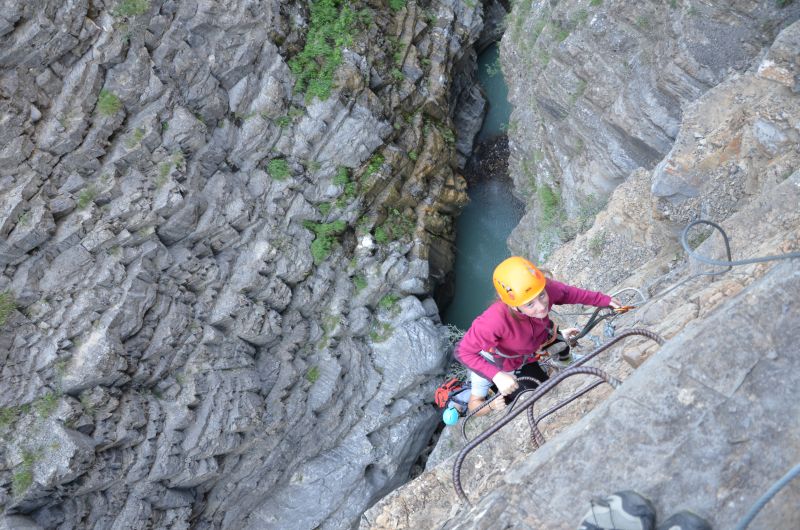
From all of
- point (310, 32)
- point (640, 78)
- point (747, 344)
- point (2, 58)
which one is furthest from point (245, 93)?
point (747, 344)

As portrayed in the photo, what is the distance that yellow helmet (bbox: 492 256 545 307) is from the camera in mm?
4516

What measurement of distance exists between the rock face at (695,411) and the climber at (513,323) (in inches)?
17.1

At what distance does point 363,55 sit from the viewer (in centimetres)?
1353

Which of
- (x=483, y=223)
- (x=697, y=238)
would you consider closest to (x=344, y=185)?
(x=483, y=223)

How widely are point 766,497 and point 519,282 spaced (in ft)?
7.33

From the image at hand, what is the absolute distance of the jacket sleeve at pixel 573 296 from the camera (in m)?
4.93

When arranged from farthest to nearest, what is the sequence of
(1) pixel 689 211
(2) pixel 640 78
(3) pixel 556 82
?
(3) pixel 556 82
(2) pixel 640 78
(1) pixel 689 211

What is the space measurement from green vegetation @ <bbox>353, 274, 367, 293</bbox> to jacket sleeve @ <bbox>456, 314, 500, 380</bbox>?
8.94 m

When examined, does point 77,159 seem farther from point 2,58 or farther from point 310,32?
point 310,32

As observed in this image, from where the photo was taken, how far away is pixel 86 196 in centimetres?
1042

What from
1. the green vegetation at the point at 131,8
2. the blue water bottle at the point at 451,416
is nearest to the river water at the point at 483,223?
the green vegetation at the point at 131,8

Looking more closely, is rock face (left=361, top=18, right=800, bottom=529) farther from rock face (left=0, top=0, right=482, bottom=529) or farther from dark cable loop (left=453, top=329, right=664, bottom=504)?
rock face (left=0, top=0, right=482, bottom=529)

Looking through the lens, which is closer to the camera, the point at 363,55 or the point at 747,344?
the point at 747,344

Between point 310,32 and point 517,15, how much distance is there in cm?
493
